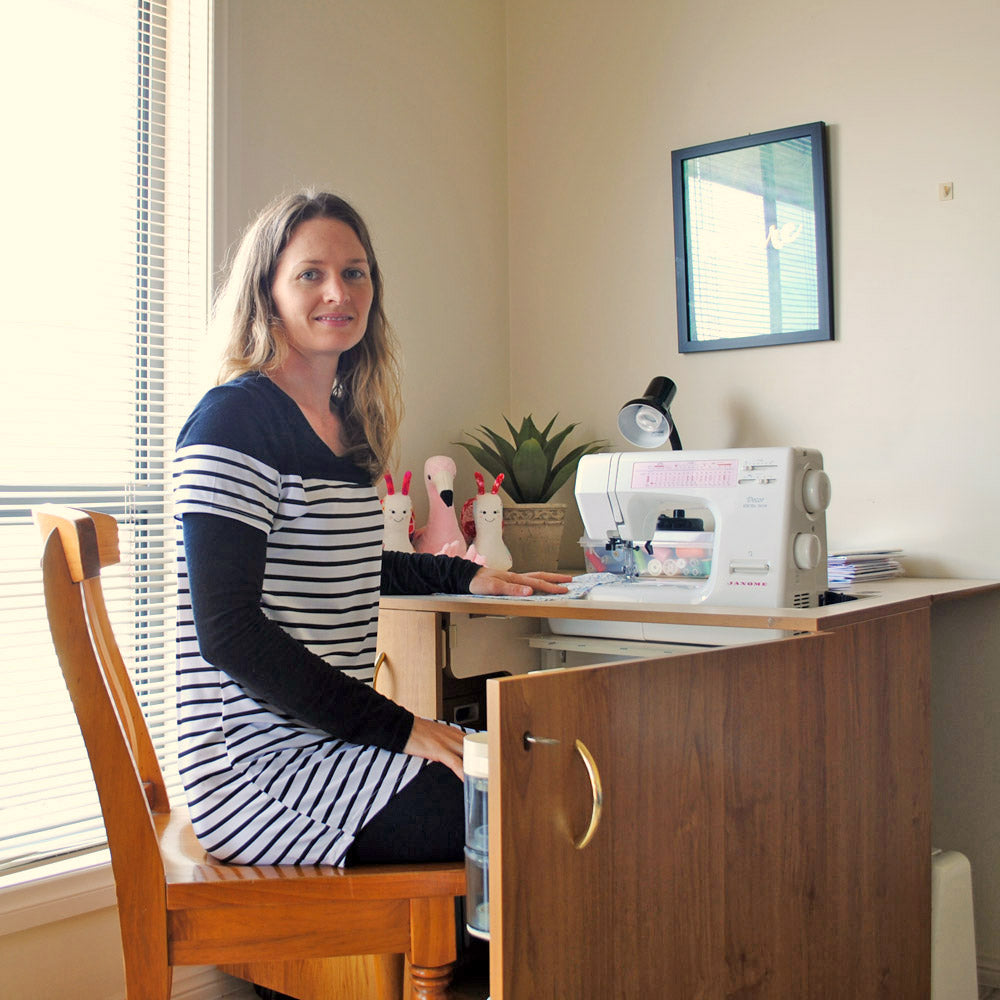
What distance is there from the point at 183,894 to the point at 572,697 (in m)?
0.53

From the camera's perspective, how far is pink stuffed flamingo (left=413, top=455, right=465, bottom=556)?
228cm

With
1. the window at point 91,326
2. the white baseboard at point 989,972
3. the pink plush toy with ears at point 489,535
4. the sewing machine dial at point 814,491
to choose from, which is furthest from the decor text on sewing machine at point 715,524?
the white baseboard at point 989,972

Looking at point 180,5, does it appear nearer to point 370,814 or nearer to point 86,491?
point 86,491

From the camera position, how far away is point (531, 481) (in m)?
2.44

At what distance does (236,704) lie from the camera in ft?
4.10

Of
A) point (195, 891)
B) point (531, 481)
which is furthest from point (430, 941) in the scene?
point (531, 481)

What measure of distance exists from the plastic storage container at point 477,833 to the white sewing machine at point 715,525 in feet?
2.10

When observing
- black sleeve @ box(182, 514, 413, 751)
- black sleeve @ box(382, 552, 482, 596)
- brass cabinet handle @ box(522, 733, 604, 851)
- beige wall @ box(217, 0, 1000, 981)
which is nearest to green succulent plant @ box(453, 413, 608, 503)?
beige wall @ box(217, 0, 1000, 981)

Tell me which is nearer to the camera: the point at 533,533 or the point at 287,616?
the point at 287,616

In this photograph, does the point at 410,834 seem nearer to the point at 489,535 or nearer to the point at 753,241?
the point at 489,535

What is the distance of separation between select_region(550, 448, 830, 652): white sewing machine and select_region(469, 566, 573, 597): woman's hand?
0.08 metres

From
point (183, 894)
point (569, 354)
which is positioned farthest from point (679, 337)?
point (183, 894)

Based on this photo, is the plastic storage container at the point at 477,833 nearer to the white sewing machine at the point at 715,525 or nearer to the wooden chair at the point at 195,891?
the wooden chair at the point at 195,891

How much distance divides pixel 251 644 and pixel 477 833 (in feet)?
1.09
